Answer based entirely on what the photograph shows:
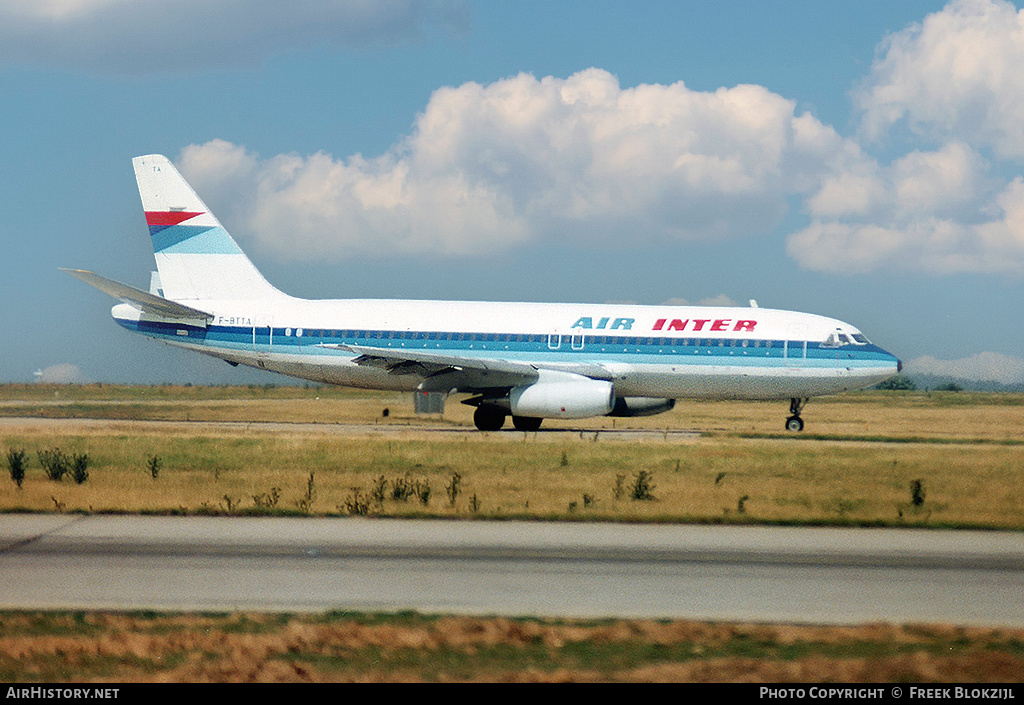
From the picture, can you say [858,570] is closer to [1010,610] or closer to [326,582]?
[1010,610]

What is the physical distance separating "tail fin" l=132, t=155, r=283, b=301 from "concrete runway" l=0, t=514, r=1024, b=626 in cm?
2309

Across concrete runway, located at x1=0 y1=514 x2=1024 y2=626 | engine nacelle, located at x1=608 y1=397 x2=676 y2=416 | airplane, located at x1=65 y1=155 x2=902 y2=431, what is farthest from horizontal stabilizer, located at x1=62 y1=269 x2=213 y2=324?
concrete runway, located at x1=0 y1=514 x2=1024 y2=626

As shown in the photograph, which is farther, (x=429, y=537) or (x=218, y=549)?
(x=429, y=537)

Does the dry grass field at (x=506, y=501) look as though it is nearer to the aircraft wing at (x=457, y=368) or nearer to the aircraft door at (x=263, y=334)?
the aircraft wing at (x=457, y=368)

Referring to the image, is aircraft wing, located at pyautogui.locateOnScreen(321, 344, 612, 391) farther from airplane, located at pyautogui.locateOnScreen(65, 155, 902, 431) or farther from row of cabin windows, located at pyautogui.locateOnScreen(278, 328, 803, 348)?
row of cabin windows, located at pyautogui.locateOnScreen(278, 328, 803, 348)

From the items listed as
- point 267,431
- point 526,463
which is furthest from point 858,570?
point 267,431

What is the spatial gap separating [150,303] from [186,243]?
3129 mm

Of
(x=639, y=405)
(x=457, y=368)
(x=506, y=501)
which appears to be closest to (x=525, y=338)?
(x=457, y=368)

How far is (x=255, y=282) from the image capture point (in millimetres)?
38000

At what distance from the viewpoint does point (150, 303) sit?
3662 cm

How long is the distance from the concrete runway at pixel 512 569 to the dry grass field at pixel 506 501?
73 centimetres

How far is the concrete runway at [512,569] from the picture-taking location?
33.8 feet

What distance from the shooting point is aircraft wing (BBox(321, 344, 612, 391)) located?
105 ft

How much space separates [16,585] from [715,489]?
1259cm
